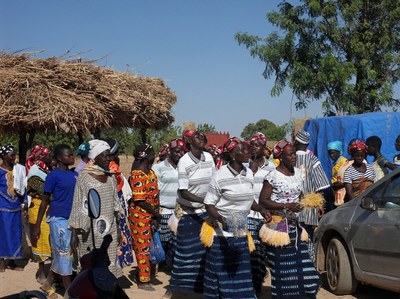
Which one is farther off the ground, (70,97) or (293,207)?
(70,97)

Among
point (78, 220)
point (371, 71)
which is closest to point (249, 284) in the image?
point (78, 220)

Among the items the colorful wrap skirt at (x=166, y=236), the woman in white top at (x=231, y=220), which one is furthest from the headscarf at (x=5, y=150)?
the woman in white top at (x=231, y=220)

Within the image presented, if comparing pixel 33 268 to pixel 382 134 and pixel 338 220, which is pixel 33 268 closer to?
pixel 338 220

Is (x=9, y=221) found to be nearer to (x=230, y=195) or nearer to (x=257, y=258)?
(x=257, y=258)

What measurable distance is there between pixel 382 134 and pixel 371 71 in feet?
23.6

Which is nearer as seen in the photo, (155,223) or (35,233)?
(35,233)

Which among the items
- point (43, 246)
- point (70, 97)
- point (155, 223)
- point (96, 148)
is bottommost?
point (43, 246)

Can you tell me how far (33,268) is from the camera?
9.15 metres

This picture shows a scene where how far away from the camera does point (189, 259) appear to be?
6.74 m

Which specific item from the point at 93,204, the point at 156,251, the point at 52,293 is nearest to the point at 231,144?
the point at 93,204

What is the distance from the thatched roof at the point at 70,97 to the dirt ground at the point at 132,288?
2.68 m

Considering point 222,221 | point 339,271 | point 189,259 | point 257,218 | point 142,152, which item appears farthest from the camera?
point 142,152

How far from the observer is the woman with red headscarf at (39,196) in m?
7.43

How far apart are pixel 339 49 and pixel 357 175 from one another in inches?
455
